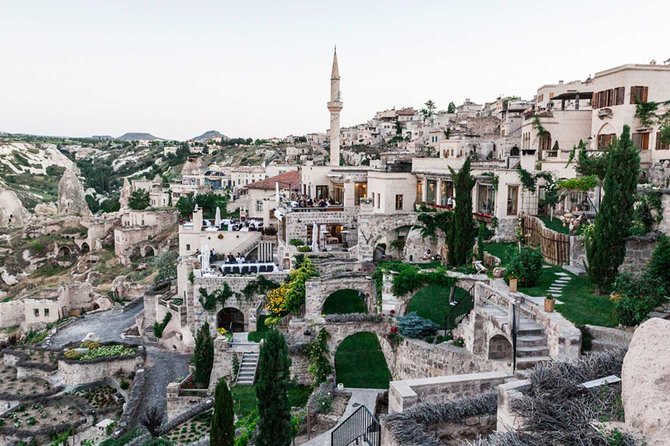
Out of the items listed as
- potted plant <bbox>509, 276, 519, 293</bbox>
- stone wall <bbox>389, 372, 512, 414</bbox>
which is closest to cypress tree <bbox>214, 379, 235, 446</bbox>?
stone wall <bbox>389, 372, 512, 414</bbox>

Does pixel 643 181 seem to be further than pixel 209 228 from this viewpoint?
No

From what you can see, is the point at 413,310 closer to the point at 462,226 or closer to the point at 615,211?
the point at 462,226

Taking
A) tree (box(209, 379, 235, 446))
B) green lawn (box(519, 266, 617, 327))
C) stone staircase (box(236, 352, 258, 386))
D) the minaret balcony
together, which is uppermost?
the minaret balcony

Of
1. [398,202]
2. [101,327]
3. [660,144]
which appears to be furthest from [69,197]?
[660,144]

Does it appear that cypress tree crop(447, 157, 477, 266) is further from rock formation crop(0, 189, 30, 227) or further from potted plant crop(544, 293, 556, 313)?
rock formation crop(0, 189, 30, 227)

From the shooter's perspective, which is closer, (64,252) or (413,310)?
(413,310)

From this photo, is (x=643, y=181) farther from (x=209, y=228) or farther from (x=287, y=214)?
(x=209, y=228)

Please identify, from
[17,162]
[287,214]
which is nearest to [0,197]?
[17,162]
